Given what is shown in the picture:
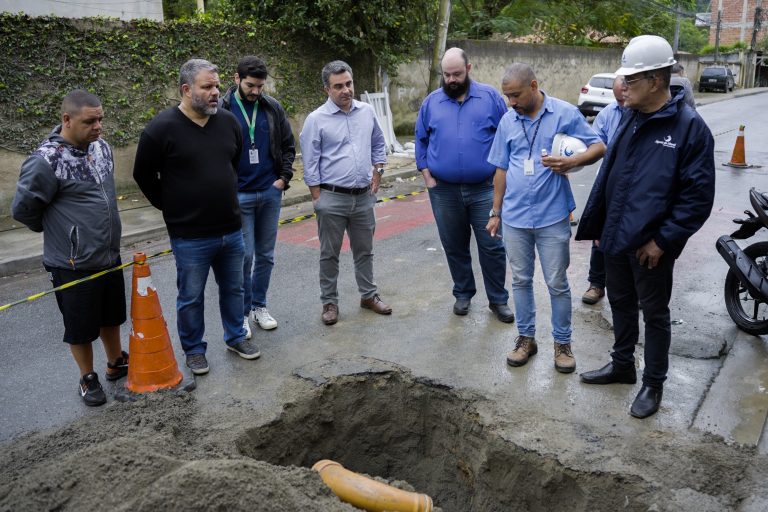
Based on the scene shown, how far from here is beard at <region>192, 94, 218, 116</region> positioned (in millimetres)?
4316

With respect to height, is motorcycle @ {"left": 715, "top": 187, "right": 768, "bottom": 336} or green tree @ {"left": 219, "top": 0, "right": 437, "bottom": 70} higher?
green tree @ {"left": 219, "top": 0, "right": 437, "bottom": 70}

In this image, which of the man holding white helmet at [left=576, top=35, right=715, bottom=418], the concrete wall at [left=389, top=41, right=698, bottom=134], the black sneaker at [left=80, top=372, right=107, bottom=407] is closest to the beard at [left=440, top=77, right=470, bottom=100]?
the man holding white helmet at [left=576, top=35, right=715, bottom=418]

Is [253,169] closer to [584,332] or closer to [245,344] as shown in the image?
[245,344]

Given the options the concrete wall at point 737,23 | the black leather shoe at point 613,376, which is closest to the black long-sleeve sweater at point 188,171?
the black leather shoe at point 613,376

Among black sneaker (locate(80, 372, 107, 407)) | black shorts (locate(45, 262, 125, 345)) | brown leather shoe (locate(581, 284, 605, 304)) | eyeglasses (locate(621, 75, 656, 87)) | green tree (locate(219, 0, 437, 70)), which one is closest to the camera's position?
eyeglasses (locate(621, 75, 656, 87))

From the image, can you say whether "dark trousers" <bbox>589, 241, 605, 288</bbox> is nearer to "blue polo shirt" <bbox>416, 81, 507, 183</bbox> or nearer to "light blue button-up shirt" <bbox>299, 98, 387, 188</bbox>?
"blue polo shirt" <bbox>416, 81, 507, 183</bbox>

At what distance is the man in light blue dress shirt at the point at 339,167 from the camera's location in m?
5.33

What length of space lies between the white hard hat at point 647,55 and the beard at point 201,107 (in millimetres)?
2519

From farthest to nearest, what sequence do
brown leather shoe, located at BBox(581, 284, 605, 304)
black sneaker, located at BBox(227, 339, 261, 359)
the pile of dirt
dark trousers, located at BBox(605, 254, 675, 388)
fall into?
brown leather shoe, located at BBox(581, 284, 605, 304) < black sneaker, located at BBox(227, 339, 261, 359) < dark trousers, located at BBox(605, 254, 675, 388) < the pile of dirt

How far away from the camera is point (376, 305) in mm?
5801

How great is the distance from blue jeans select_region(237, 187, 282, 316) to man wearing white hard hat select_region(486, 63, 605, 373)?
5.76 feet

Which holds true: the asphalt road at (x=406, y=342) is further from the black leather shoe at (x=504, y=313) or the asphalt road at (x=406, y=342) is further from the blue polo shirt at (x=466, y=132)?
the blue polo shirt at (x=466, y=132)

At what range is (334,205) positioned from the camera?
17.9 feet

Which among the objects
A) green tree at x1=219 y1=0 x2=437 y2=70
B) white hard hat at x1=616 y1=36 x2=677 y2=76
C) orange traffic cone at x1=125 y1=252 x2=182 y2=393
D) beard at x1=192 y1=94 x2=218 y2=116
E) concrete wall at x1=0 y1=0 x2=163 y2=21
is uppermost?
concrete wall at x1=0 y1=0 x2=163 y2=21
